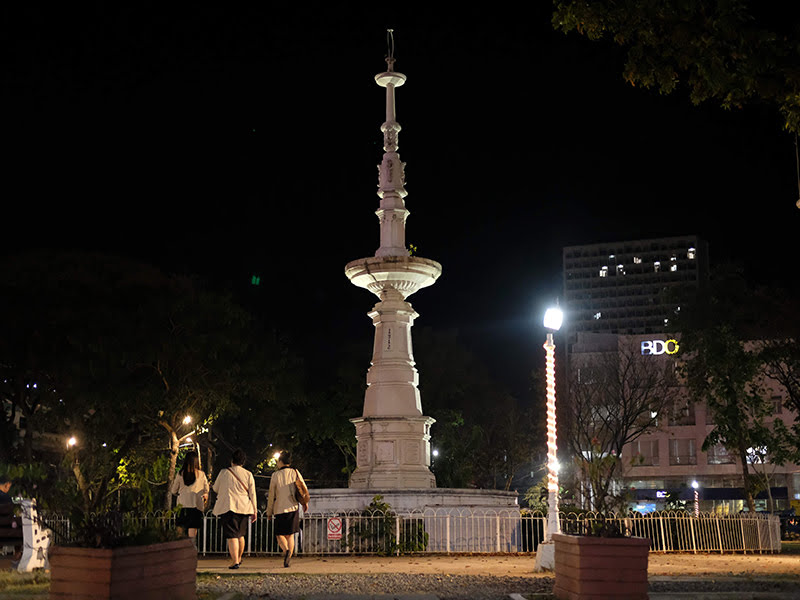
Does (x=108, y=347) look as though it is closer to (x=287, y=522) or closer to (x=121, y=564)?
(x=287, y=522)

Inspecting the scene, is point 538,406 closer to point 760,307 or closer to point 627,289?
point 760,307

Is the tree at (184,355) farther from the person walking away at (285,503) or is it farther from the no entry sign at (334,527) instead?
the person walking away at (285,503)

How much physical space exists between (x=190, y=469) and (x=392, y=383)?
1234 cm

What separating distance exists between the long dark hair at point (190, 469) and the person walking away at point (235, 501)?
362 mm

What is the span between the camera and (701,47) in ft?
37.9

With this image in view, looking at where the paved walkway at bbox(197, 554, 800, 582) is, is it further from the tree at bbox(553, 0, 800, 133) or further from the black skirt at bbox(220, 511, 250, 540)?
the tree at bbox(553, 0, 800, 133)

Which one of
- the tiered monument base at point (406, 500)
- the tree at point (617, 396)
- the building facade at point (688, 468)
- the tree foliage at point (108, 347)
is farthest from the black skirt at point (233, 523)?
the building facade at point (688, 468)

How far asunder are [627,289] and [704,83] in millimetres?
192183

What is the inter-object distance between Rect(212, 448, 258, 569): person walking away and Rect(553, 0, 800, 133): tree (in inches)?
318

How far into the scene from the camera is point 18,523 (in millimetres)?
20672

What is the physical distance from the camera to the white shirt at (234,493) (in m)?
15.3

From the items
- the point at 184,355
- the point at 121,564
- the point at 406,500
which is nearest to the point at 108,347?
the point at 184,355

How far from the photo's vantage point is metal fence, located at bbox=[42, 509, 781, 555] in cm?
2175

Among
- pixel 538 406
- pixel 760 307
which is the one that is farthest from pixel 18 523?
pixel 538 406
